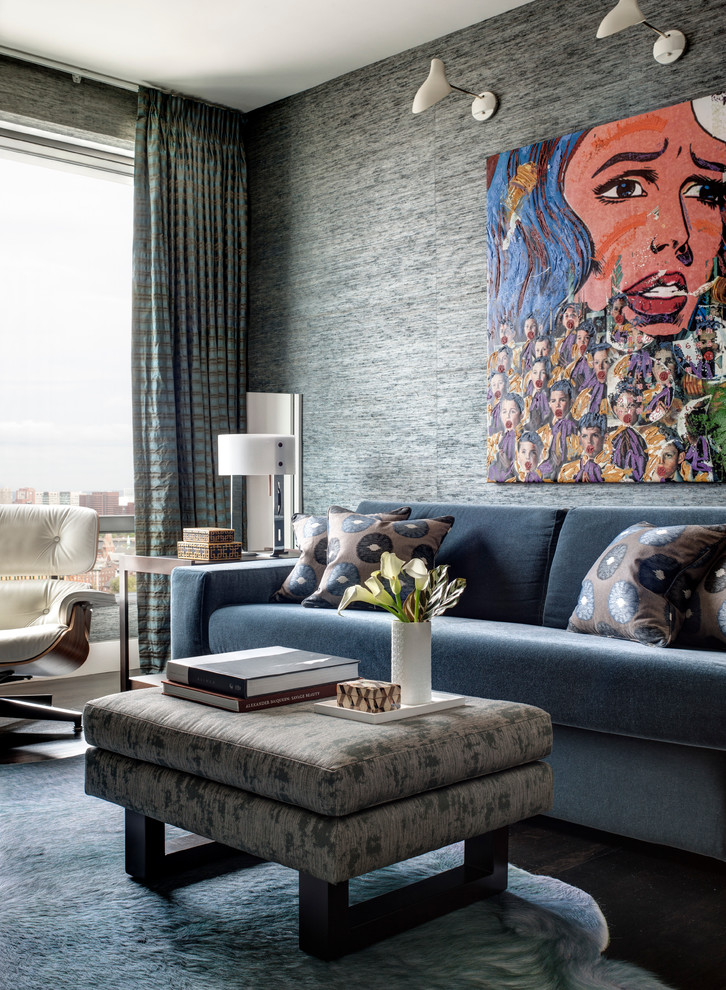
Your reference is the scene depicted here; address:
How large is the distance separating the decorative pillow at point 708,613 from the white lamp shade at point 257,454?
2.15m

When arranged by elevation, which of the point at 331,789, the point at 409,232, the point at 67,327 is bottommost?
the point at 331,789

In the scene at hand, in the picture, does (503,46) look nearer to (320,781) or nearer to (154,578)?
(154,578)

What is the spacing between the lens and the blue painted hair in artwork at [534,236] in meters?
3.81

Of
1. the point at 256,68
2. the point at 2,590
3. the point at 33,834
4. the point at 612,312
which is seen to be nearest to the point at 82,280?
the point at 256,68

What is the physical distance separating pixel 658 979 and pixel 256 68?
4.28 meters

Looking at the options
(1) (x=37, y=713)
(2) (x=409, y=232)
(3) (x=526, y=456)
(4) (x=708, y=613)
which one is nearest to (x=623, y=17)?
(2) (x=409, y=232)

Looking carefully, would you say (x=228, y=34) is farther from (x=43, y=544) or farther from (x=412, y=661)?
(x=412, y=661)

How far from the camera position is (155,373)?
16.1 ft

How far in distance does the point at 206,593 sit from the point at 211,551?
0.48 m

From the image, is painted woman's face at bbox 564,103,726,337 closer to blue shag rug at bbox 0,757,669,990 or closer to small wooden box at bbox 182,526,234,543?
small wooden box at bbox 182,526,234,543

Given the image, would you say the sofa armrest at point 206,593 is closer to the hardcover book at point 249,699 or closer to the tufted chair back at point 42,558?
the tufted chair back at point 42,558

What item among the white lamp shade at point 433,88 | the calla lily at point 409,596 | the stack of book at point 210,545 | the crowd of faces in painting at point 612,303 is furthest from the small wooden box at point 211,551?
the calla lily at point 409,596

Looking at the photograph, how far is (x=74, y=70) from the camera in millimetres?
4676

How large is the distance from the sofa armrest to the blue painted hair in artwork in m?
1.44
